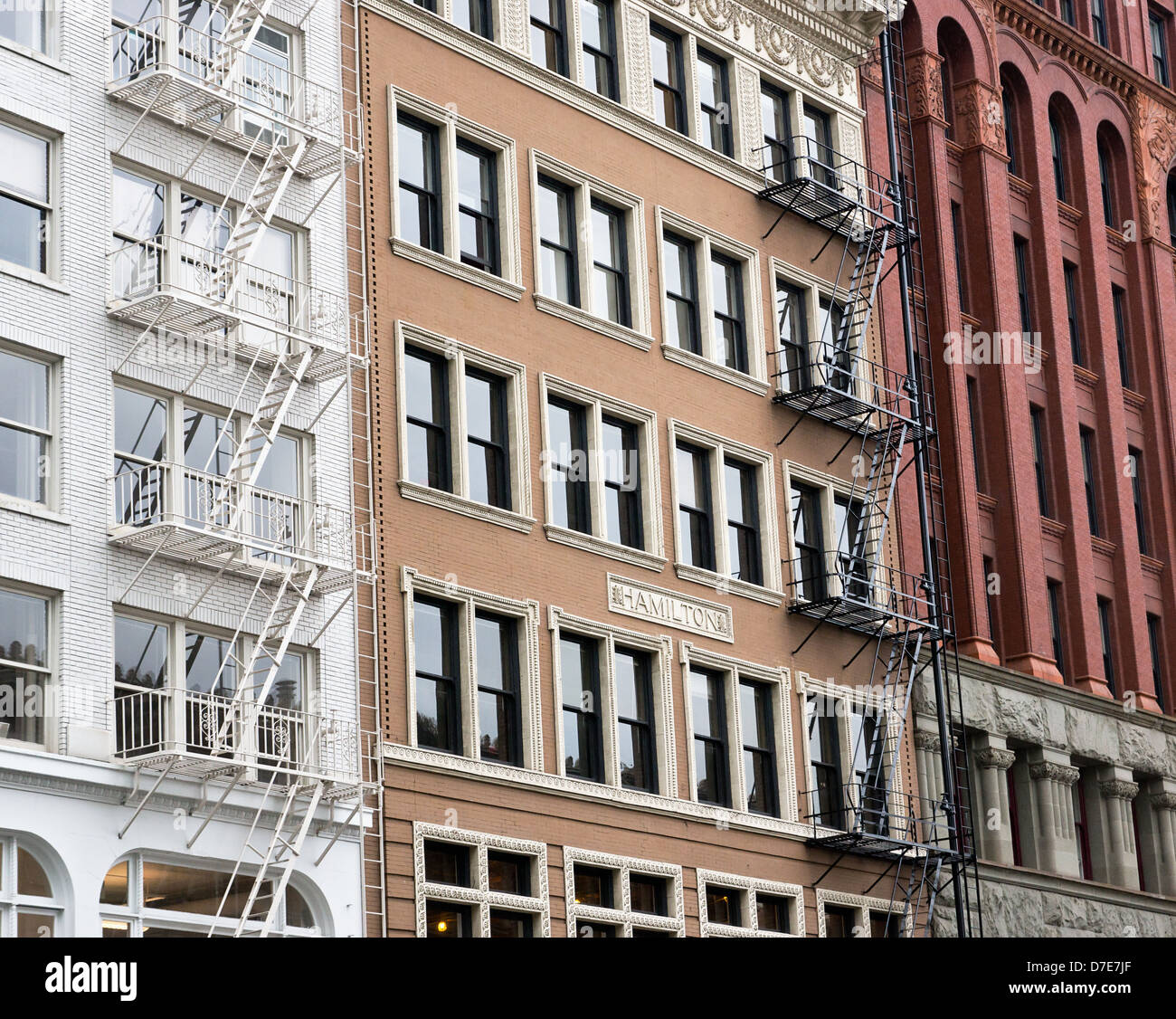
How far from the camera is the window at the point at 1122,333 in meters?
56.0

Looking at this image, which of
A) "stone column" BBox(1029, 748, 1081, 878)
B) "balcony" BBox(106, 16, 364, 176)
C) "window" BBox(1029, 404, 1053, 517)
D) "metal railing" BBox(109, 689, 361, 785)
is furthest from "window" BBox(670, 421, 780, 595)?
"window" BBox(1029, 404, 1053, 517)

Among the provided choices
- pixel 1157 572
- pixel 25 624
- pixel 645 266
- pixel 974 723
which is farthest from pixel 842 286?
pixel 25 624

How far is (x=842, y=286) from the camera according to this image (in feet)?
151

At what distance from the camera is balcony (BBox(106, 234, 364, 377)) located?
103ft

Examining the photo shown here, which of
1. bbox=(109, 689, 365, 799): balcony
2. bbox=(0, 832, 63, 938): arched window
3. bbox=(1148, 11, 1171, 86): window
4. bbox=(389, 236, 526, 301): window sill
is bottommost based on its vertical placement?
bbox=(0, 832, 63, 938): arched window

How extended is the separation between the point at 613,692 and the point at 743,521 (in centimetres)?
593

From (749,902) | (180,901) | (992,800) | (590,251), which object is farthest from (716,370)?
(180,901)

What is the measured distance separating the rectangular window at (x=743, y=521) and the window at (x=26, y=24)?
15.5 metres

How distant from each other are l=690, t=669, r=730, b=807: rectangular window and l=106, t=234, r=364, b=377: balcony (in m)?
9.33

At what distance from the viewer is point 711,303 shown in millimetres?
42344

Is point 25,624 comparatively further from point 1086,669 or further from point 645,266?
point 1086,669

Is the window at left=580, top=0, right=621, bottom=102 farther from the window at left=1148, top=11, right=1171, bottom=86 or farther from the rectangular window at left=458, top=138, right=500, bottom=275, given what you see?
the window at left=1148, top=11, right=1171, bottom=86

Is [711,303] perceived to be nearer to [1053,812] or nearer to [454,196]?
[454,196]

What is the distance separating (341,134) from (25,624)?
10.2 m
